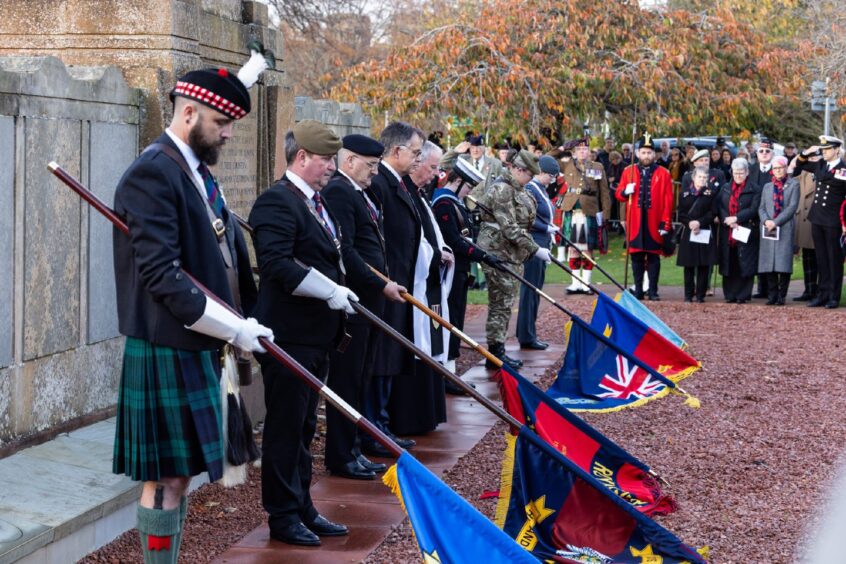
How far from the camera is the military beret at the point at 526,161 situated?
10.1 m

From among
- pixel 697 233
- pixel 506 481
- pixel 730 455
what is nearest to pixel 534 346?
pixel 730 455

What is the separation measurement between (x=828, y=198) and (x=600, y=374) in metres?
6.90

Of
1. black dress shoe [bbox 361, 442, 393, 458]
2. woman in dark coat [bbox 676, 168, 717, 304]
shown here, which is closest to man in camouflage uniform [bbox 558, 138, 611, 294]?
woman in dark coat [bbox 676, 168, 717, 304]

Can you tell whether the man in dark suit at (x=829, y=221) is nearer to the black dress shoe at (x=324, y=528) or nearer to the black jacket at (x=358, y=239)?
the black jacket at (x=358, y=239)

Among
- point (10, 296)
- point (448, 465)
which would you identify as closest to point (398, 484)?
point (10, 296)

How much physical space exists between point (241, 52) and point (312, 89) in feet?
85.8

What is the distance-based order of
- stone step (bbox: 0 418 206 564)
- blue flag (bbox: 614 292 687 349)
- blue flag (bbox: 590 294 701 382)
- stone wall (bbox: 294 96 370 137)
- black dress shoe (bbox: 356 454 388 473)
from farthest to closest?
1. blue flag (bbox: 614 292 687 349)
2. blue flag (bbox: 590 294 701 382)
3. stone wall (bbox: 294 96 370 137)
4. black dress shoe (bbox: 356 454 388 473)
5. stone step (bbox: 0 418 206 564)

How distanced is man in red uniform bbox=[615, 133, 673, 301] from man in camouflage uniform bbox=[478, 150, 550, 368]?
5.19m

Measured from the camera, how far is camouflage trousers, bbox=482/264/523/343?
34.6 feet

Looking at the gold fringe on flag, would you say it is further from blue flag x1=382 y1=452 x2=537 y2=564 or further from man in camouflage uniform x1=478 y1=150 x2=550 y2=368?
man in camouflage uniform x1=478 y1=150 x2=550 y2=368

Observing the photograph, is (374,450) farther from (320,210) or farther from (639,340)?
(639,340)

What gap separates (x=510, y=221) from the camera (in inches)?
403

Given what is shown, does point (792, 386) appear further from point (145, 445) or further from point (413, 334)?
point (145, 445)

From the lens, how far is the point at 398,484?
4453 mm
